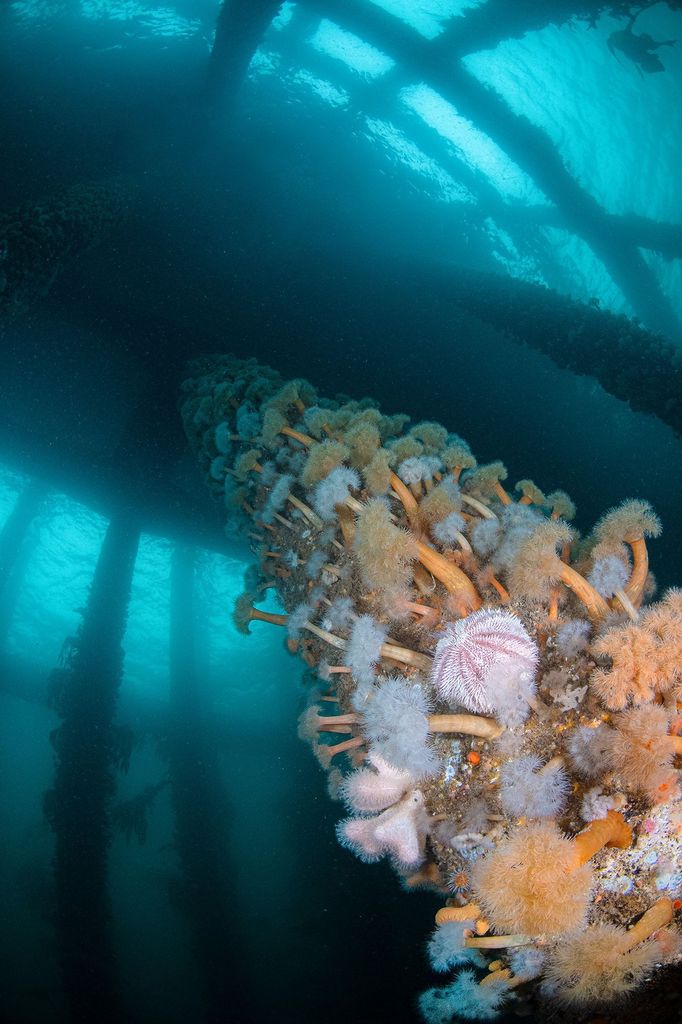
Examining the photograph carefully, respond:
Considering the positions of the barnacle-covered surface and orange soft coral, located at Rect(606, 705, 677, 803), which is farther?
the barnacle-covered surface

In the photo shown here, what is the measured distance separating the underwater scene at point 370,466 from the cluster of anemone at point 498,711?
2 centimetres

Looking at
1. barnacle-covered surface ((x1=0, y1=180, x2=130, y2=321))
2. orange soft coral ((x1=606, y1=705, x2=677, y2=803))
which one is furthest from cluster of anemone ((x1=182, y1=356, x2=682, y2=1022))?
barnacle-covered surface ((x1=0, y1=180, x2=130, y2=321))

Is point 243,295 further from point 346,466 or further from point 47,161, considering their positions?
point 346,466

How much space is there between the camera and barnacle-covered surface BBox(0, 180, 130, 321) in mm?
4879

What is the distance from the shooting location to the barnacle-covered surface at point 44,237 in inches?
192

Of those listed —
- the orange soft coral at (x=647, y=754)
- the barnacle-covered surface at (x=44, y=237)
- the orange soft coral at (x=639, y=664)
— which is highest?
the barnacle-covered surface at (x=44, y=237)

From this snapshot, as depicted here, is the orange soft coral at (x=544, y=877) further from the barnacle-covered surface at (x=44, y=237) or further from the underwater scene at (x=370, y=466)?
the barnacle-covered surface at (x=44, y=237)

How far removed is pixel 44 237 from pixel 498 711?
21.3 ft

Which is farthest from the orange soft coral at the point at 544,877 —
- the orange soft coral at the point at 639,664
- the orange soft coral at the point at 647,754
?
the orange soft coral at the point at 639,664

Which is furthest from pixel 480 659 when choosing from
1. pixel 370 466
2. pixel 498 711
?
pixel 370 466

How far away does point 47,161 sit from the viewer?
22.6ft

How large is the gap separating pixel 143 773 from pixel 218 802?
665cm

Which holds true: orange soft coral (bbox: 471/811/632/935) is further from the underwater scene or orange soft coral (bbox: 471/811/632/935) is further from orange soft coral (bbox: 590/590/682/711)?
orange soft coral (bbox: 590/590/682/711)

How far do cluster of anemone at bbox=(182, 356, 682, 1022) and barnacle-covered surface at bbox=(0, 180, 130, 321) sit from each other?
4.47 m
